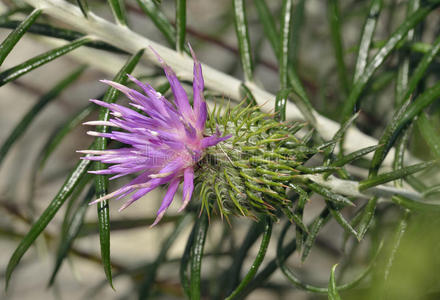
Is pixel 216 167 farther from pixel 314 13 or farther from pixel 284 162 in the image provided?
pixel 314 13

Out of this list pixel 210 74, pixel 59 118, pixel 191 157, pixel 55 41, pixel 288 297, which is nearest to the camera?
pixel 191 157

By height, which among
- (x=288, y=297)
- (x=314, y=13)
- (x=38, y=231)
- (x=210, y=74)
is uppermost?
(x=314, y=13)

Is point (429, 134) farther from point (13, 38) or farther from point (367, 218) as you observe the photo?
point (13, 38)

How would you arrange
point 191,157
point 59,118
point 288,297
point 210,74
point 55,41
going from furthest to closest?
point 59,118
point 288,297
point 55,41
point 210,74
point 191,157

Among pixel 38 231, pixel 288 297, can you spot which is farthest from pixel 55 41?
pixel 288 297

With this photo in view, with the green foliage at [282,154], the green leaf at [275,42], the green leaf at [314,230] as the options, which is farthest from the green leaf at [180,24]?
the green leaf at [314,230]

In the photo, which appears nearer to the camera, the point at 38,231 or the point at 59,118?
the point at 38,231

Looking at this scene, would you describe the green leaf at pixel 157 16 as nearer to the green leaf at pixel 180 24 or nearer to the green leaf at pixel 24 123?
the green leaf at pixel 180 24
